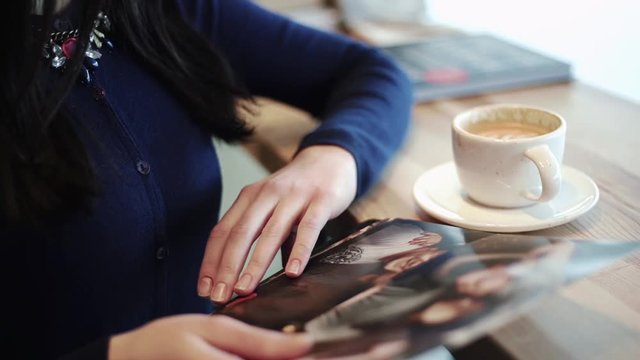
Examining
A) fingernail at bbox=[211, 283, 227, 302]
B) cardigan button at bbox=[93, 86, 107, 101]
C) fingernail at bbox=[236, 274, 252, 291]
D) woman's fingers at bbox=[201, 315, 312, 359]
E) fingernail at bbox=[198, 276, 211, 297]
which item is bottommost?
fingernail at bbox=[198, 276, 211, 297]

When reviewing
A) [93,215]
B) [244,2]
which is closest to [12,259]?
[93,215]

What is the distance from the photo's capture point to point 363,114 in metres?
0.81

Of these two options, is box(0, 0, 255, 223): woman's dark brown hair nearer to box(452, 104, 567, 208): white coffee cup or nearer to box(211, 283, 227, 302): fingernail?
box(211, 283, 227, 302): fingernail

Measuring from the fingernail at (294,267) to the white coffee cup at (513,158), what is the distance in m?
0.19

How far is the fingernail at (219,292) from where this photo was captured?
556 millimetres

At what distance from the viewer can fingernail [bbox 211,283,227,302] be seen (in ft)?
1.82

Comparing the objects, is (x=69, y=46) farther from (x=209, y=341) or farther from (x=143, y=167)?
(x=209, y=341)

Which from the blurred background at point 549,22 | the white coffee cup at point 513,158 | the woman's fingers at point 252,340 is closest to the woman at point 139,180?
the woman's fingers at point 252,340

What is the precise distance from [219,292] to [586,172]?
0.40 meters

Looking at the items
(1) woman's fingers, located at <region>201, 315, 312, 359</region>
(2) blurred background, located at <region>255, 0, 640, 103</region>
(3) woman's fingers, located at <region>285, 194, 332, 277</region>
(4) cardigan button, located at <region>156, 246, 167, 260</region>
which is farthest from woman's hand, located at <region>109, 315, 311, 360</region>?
(2) blurred background, located at <region>255, 0, 640, 103</region>

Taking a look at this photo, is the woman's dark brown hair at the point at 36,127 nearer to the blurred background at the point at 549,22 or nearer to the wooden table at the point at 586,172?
the wooden table at the point at 586,172

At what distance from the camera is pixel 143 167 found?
0.69 metres

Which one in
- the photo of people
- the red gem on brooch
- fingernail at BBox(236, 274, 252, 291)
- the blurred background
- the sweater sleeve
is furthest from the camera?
the blurred background

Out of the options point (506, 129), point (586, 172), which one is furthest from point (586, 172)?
point (506, 129)
